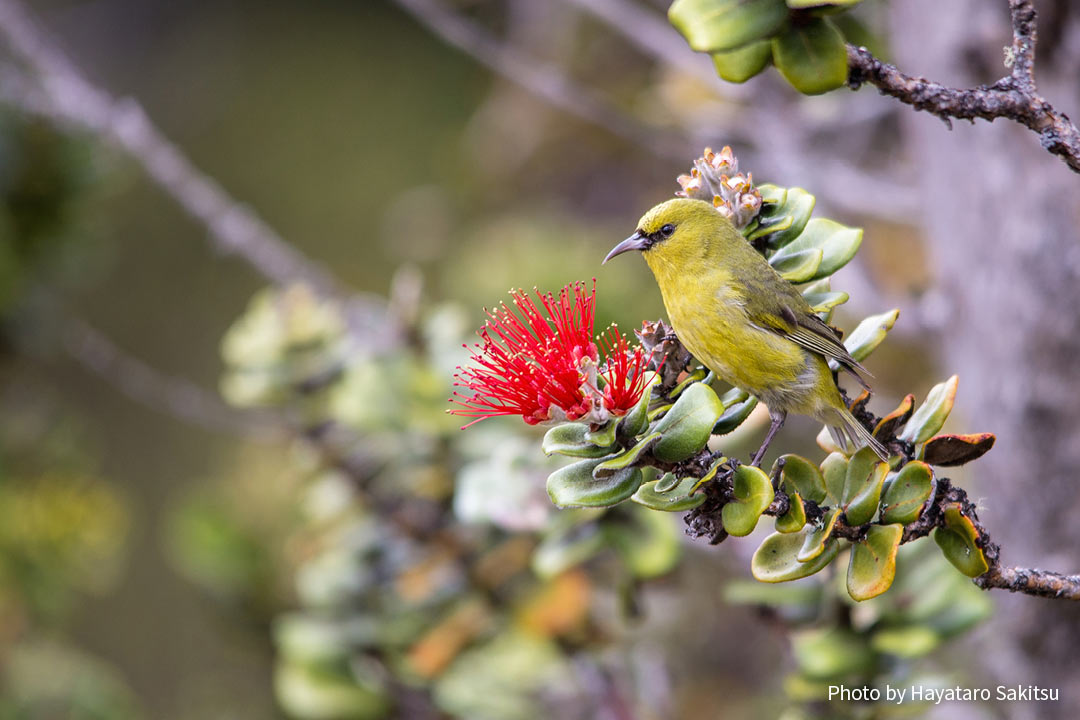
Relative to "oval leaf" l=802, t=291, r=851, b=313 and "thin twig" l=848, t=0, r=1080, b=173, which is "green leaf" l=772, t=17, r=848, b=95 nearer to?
"thin twig" l=848, t=0, r=1080, b=173

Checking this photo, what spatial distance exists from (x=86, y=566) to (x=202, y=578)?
0.25m

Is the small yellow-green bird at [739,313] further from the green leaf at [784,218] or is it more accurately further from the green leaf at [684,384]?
the green leaf at [784,218]

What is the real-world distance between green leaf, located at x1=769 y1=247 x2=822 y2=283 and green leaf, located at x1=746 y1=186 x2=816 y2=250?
0.04 ft

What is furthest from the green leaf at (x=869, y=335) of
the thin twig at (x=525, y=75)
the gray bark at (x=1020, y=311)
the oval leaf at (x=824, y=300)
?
the thin twig at (x=525, y=75)

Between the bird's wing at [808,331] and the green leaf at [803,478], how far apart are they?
0.16 meters

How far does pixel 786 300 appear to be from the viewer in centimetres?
97

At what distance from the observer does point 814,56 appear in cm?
69

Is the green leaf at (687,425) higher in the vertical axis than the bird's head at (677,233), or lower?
lower

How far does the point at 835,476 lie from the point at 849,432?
7.2 inches

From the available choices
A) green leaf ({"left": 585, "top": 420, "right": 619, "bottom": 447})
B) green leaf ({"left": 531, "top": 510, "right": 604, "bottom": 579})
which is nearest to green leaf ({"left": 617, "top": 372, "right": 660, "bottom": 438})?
green leaf ({"left": 585, "top": 420, "right": 619, "bottom": 447})

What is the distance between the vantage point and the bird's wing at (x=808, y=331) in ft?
2.93

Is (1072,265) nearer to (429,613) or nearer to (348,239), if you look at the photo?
(429,613)

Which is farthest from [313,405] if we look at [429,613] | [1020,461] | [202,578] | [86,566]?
[1020,461]

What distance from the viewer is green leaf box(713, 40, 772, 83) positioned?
709 mm
